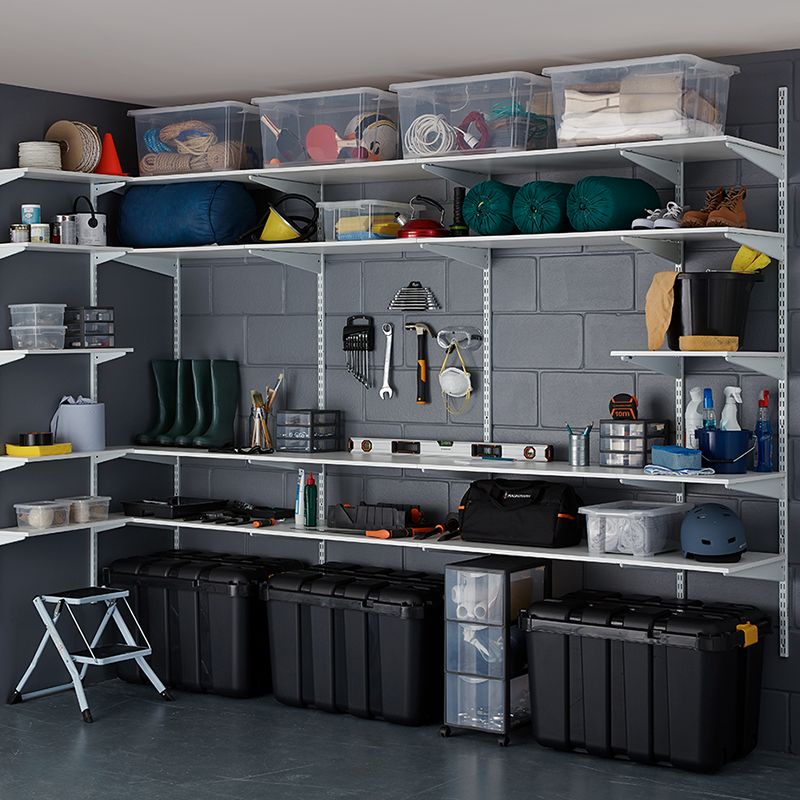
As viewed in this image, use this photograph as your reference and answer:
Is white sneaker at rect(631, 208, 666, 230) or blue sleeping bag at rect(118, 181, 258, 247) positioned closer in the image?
Answer: white sneaker at rect(631, 208, 666, 230)

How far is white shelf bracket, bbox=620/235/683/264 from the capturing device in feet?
16.7

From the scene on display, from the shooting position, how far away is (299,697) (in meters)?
5.81

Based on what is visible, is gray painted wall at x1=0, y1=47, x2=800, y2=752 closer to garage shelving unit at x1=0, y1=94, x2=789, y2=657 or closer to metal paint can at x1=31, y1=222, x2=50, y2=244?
garage shelving unit at x1=0, y1=94, x2=789, y2=657

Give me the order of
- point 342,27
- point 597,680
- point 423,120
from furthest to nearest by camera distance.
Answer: point 423,120
point 597,680
point 342,27

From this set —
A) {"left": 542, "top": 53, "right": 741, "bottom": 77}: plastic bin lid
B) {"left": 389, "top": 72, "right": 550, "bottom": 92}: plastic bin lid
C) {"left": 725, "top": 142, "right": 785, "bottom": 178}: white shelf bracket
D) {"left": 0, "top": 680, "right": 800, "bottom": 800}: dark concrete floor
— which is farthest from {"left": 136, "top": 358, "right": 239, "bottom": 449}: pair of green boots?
{"left": 725, "top": 142, "right": 785, "bottom": 178}: white shelf bracket

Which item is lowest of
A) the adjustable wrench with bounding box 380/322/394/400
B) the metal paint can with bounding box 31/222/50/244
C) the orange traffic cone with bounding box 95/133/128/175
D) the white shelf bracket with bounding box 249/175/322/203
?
the adjustable wrench with bounding box 380/322/394/400

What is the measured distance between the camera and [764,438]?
512 centimetres

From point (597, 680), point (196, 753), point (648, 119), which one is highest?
point (648, 119)

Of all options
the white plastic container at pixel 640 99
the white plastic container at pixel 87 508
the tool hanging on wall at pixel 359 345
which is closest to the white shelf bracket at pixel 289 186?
the tool hanging on wall at pixel 359 345

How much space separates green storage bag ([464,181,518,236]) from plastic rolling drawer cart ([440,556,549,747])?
134 cm

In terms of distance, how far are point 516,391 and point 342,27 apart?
5.87ft

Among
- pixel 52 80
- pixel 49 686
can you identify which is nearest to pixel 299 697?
pixel 49 686

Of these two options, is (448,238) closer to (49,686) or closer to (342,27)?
(342,27)

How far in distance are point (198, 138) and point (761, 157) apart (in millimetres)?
2517
